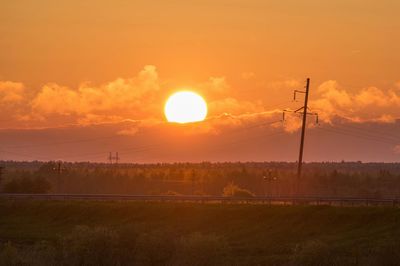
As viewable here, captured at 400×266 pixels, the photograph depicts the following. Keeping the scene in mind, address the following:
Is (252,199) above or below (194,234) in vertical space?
above

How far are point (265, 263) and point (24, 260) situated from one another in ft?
57.6

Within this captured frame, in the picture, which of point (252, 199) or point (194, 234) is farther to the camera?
point (252, 199)

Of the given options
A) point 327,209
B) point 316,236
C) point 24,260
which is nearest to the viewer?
point 24,260

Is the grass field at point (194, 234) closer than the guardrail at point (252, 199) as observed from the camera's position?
Yes

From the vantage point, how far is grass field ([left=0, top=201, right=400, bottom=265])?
40969 millimetres

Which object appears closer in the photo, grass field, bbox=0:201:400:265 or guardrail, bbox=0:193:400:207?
grass field, bbox=0:201:400:265

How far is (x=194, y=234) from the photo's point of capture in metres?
44.8

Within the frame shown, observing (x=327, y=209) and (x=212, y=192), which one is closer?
(x=327, y=209)

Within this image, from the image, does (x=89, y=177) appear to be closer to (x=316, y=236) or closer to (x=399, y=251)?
(x=316, y=236)

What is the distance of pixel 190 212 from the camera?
77.8m

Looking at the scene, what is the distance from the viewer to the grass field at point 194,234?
4097 cm

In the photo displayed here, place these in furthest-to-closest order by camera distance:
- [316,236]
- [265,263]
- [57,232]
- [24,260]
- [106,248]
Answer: [57,232] < [316,236] < [265,263] < [106,248] < [24,260]

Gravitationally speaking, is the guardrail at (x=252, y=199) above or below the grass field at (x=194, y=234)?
above

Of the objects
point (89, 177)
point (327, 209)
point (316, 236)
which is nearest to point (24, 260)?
point (316, 236)
